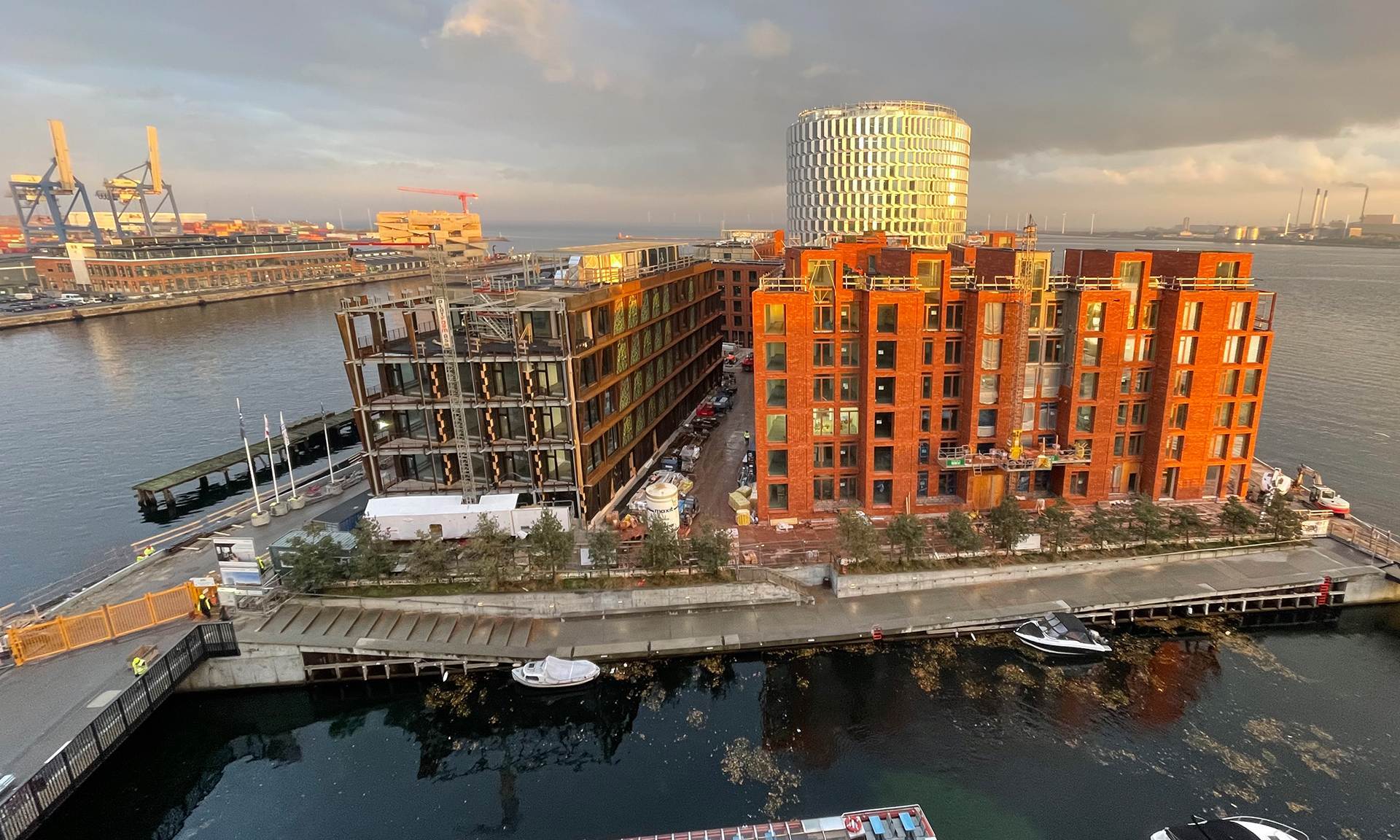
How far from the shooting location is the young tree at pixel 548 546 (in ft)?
143

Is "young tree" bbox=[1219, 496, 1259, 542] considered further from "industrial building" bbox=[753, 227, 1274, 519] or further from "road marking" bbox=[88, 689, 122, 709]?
"road marking" bbox=[88, 689, 122, 709]

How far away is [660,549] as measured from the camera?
44.8 meters

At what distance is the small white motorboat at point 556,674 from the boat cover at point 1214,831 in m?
29.4

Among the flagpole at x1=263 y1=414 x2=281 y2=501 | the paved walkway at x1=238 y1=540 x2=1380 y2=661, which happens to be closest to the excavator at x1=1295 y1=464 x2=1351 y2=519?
the paved walkway at x1=238 y1=540 x2=1380 y2=661

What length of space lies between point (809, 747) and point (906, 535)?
15.9 metres

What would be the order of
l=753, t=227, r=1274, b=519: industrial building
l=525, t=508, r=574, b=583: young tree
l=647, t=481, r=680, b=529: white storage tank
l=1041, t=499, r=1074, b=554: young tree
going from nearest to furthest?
l=525, t=508, r=574, b=583: young tree < l=1041, t=499, r=1074, b=554: young tree < l=647, t=481, r=680, b=529: white storage tank < l=753, t=227, r=1274, b=519: industrial building

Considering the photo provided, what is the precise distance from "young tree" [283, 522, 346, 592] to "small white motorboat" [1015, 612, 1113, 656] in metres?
44.8

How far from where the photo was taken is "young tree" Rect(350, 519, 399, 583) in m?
43.2

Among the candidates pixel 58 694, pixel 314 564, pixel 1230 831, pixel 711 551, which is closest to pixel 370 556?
pixel 314 564

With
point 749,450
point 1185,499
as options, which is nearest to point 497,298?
point 749,450

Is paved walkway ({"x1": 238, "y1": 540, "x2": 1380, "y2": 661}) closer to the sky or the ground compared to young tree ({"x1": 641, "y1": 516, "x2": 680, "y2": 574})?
closer to the ground

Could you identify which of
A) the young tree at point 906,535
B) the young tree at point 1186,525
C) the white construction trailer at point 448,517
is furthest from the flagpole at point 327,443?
the young tree at point 1186,525

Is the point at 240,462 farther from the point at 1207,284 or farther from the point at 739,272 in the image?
the point at 1207,284

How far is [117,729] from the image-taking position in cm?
3400
